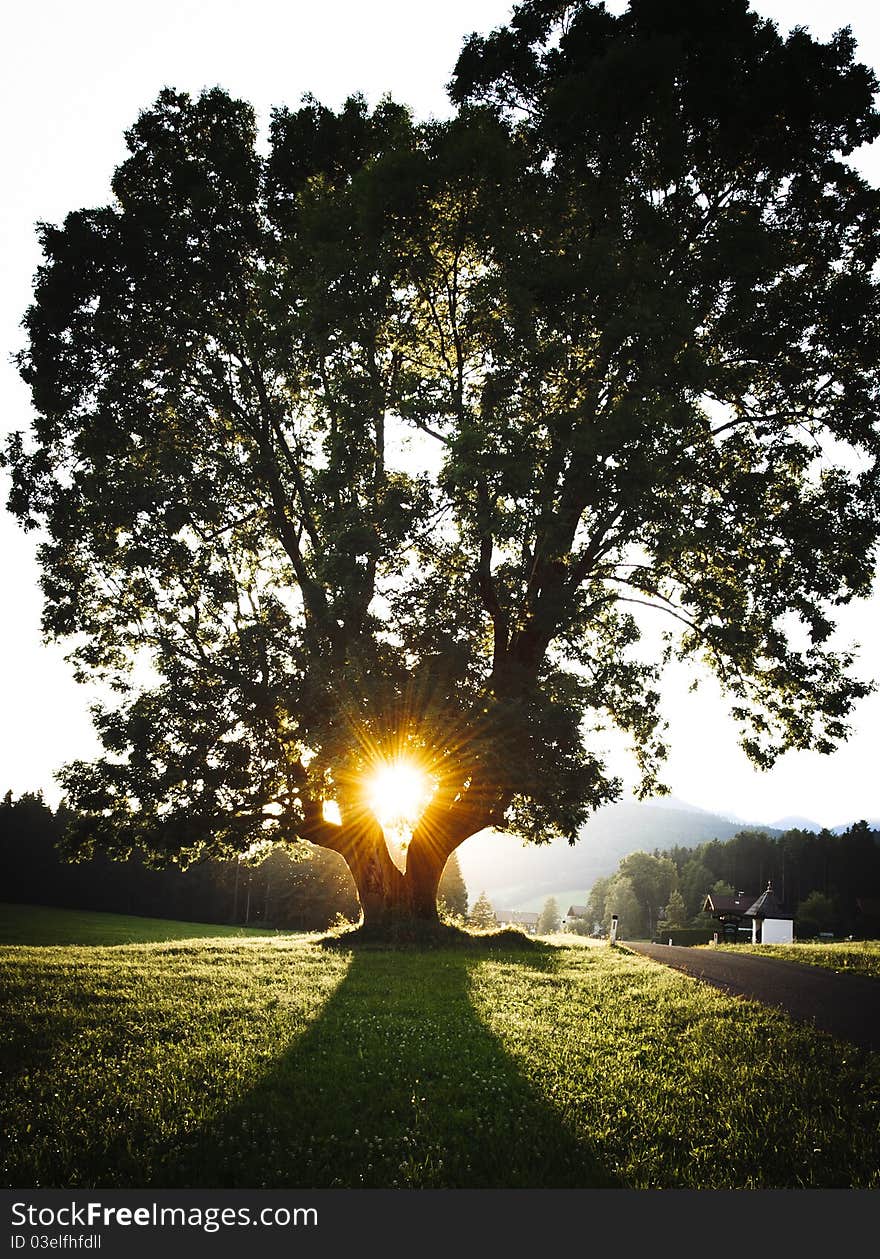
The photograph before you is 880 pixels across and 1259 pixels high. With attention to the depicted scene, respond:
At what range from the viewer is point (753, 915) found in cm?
7038

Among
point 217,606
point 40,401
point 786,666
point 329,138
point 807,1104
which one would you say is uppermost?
point 329,138

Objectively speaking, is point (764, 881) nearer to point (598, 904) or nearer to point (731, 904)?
point (731, 904)

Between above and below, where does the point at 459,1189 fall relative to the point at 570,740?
below

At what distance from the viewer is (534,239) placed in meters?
14.0

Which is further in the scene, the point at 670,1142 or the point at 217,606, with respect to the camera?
the point at 217,606

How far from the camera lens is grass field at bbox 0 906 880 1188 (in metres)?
4.72

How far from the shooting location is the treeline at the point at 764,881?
85244 mm

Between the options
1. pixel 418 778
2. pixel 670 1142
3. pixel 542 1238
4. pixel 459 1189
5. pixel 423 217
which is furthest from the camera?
pixel 418 778

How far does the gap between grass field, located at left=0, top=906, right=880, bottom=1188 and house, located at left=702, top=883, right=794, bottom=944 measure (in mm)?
39117

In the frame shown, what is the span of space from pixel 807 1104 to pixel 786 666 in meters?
12.8

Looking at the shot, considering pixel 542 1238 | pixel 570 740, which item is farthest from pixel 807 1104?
pixel 570 740

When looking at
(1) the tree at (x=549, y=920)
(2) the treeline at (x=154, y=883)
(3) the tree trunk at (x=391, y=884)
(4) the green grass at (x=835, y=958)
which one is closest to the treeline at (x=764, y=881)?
(1) the tree at (x=549, y=920)

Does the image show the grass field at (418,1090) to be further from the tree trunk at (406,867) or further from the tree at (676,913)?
the tree at (676,913)

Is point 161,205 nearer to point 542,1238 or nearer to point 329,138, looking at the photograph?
point 329,138
